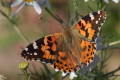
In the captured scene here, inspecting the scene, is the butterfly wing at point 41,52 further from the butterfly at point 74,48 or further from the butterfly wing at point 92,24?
the butterfly wing at point 92,24

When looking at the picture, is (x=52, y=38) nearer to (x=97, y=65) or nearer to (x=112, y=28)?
(x=97, y=65)

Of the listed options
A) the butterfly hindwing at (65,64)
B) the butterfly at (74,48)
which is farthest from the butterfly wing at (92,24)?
the butterfly hindwing at (65,64)

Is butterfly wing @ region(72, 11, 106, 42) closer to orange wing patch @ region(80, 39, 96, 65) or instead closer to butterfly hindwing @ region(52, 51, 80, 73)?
orange wing patch @ region(80, 39, 96, 65)

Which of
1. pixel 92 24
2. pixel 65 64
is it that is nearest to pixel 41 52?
pixel 65 64

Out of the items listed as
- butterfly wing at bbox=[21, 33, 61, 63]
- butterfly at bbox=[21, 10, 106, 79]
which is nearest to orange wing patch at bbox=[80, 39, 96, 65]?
butterfly at bbox=[21, 10, 106, 79]

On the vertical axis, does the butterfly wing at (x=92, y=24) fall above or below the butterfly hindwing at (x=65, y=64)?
above

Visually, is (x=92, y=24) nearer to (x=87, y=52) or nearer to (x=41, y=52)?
(x=87, y=52)

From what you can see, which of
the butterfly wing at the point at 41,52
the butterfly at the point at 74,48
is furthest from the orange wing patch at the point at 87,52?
the butterfly wing at the point at 41,52

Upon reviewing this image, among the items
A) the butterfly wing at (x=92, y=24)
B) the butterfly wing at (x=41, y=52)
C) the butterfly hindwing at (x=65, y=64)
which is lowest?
the butterfly hindwing at (x=65, y=64)
